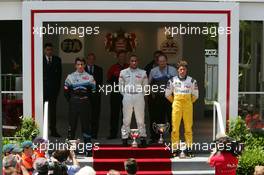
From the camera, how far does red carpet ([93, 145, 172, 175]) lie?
10484 mm

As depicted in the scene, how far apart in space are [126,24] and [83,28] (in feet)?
4.45

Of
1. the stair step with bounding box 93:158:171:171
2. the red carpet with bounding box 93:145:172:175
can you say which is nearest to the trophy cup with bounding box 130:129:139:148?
the red carpet with bounding box 93:145:172:175

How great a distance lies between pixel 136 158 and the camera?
10.7m

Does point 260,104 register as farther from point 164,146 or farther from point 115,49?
point 115,49

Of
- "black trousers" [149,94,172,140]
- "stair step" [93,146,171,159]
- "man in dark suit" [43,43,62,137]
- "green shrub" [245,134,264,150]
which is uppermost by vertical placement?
A: "man in dark suit" [43,43,62,137]

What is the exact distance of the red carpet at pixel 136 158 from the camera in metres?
10.5

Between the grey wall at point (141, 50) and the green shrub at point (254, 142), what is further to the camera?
the grey wall at point (141, 50)

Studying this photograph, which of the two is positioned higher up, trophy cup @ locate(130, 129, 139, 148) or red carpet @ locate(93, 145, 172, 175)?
trophy cup @ locate(130, 129, 139, 148)

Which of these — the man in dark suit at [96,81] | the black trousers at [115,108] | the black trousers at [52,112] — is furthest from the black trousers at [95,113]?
the black trousers at [52,112]

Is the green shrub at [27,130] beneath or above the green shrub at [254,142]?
above

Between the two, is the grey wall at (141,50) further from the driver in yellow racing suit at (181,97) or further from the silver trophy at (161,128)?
the driver in yellow racing suit at (181,97)

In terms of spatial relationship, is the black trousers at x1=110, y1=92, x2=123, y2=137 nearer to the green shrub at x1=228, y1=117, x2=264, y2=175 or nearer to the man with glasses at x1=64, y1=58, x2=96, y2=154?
the man with glasses at x1=64, y1=58, x2=96, y2=154

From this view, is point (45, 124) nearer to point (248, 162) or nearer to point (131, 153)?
point (131, 153)

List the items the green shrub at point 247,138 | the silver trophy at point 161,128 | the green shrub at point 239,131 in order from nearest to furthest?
1. the green shrub at point 247,138
2. the green shrub at point 239,131
3. the silver trophy at point 161,128
